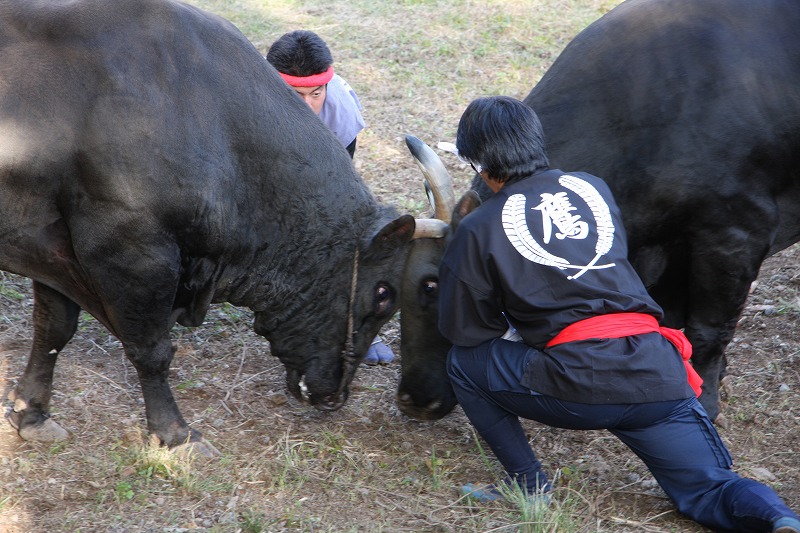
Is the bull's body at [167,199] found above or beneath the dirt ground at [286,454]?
above

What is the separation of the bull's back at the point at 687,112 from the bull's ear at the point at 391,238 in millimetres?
891

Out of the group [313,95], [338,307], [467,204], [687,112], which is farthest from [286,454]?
[687,112]

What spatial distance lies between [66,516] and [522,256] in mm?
2184

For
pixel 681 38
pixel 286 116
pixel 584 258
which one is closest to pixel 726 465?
pixel 584 258

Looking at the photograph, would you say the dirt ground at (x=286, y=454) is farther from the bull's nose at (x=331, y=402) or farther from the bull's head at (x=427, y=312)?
the bull's head at (x=427, y=312)

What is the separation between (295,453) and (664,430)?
1737 millimetres

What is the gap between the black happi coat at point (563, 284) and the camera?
11.9 feet

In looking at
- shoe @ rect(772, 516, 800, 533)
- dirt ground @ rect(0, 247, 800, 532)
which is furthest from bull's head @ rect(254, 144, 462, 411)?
shoe @ rect(772, 516, 800, 533)

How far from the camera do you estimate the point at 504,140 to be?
12.6ft

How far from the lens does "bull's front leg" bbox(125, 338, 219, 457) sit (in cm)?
434

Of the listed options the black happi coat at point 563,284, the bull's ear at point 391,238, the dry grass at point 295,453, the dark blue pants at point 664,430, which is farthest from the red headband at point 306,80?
the dark blue pants at point 664,430

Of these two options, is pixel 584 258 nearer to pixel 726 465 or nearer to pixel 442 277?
pixel 442 277

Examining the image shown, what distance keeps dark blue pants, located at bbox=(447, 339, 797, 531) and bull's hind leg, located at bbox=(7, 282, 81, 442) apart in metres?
2.04

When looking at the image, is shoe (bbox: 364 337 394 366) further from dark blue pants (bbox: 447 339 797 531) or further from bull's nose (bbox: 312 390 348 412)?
dark blue pants (bbox: 447 339 797 531)
